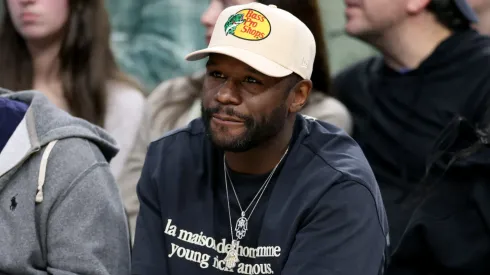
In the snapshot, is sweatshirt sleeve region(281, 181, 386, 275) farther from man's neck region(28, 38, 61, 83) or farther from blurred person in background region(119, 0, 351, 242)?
man's neck region(28, 38, 61, 83)

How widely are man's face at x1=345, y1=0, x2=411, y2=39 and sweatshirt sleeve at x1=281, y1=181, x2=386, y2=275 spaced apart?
112 cm

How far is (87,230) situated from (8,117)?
303 mm

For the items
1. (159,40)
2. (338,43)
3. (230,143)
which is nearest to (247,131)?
(230,143)

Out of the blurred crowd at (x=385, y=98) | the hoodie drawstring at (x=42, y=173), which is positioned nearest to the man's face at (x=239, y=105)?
the hoodie drawstring at (x=42, y=173)

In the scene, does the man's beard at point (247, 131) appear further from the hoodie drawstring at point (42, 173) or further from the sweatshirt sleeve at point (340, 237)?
the hoodie drawstring at point (42, 173)

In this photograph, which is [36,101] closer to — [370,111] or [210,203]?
[210,203]

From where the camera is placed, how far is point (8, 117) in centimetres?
192

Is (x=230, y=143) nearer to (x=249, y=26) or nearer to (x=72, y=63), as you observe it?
(x=249, y=26)

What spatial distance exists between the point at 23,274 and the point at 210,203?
393 millimetres

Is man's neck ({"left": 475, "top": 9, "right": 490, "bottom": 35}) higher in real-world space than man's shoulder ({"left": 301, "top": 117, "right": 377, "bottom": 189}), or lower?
lower

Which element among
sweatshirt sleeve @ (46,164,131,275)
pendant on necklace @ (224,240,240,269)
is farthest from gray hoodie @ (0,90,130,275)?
pendant on necklace @ (224,240,240,269)

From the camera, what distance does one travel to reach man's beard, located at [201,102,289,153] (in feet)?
5.74

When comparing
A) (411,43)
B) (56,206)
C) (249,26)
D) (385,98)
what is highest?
(249,26)

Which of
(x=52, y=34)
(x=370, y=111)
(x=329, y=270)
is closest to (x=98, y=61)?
(x=52, y=34)
